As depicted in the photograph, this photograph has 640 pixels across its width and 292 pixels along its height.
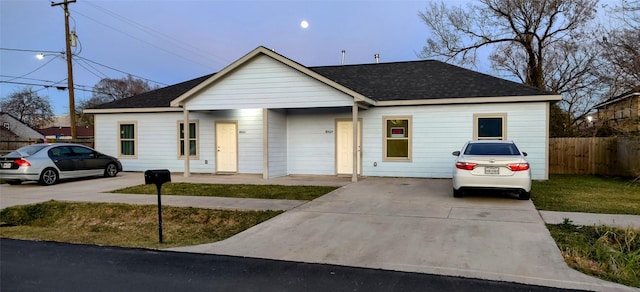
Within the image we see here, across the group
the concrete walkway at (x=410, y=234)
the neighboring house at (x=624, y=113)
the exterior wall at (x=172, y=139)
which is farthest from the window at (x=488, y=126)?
the exterior wall at (x=172, y=139)

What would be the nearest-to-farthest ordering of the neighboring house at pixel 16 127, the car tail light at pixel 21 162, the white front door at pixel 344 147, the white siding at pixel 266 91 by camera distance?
the car tail light at pixel 21 162 < the white siding at pixel 266 91 < the white front door at pixel 344 147 < the neighboring house at pixel 16 127

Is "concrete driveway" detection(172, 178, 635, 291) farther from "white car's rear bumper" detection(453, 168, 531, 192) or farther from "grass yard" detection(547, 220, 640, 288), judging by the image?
"white car's rear bumper" detection(453, 168, 531, 192)

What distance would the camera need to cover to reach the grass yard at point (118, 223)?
22.2 feet

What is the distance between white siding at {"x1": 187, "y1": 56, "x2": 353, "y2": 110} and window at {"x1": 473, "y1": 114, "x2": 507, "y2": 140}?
175 inches

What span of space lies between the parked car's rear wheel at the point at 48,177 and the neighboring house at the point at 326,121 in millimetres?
4131

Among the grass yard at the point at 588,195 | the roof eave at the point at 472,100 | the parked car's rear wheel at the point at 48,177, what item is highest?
the roof eave at the point at 472,100

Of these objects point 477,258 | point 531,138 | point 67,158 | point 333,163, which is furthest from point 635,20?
point 67,158

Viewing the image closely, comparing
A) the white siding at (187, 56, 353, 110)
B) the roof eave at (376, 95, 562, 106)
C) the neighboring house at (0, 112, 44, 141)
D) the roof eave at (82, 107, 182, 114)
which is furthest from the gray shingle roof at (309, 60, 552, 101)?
the neighboring house at (0, 112, 44, 141)

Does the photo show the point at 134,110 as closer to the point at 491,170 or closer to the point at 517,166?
the point at 491,170

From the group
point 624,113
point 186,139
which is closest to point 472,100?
point 186,139

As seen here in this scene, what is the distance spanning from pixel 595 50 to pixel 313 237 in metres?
26.3

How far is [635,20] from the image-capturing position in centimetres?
1548

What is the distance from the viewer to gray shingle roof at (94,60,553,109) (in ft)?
45.6

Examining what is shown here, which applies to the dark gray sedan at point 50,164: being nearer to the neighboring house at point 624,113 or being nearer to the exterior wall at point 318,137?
the exterior wall at point 318,137
